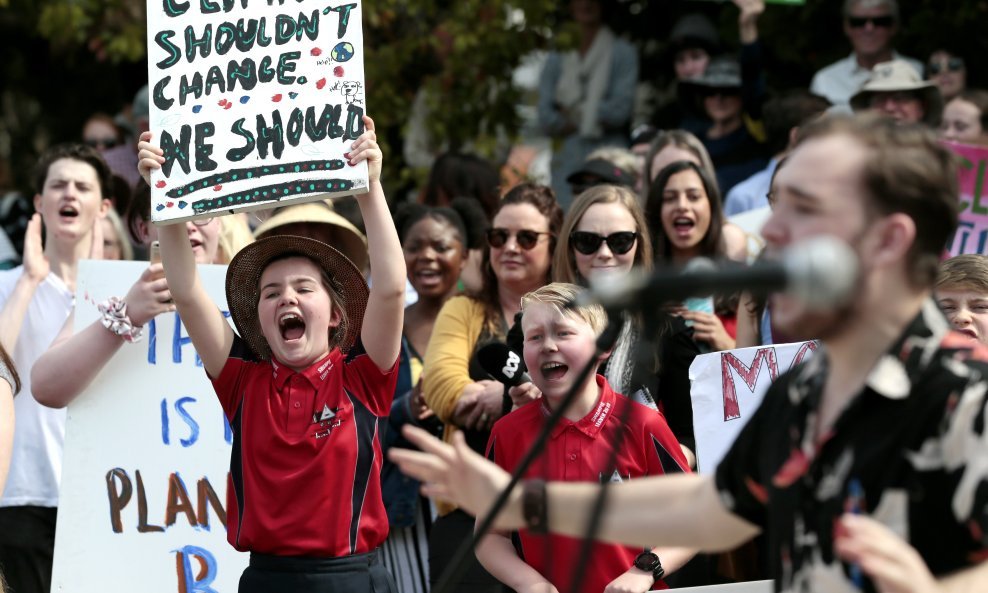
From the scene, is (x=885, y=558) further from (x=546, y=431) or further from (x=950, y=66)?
(x=950, y=66)

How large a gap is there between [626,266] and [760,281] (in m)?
3.34

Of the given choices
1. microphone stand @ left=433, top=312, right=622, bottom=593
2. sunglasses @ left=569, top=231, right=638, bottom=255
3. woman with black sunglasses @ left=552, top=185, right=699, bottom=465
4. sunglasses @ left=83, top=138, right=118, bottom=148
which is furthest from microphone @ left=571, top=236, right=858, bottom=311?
sunglasses @ left=83, top=138, right=118, bottom=148

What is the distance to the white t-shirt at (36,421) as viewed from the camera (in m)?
5.59

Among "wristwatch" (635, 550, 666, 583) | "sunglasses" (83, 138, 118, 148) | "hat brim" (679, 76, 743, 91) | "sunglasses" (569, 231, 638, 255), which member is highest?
"hat brim" (679, 76, 743, 91)

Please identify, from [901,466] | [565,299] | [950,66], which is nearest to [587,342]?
[565,299]

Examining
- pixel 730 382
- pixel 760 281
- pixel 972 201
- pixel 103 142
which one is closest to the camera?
pixel 760 281

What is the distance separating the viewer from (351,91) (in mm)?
4277

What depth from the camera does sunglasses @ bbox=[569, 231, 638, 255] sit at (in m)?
5.33

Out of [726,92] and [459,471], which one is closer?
[459,471]

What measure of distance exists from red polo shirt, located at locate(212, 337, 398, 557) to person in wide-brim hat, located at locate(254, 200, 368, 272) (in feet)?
5.75

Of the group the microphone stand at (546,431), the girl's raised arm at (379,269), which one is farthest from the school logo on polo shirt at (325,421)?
the microphone stand at (546,431)

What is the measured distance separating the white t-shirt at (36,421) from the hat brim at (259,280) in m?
1.53

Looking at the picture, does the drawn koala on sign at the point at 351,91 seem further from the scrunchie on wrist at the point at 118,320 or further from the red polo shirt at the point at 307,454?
the scrunchie on wrist at the point at 118,320

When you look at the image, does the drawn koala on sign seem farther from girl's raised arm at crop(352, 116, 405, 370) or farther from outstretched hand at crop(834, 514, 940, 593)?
outstretched hand at crop(834, 514, 940, 593)
